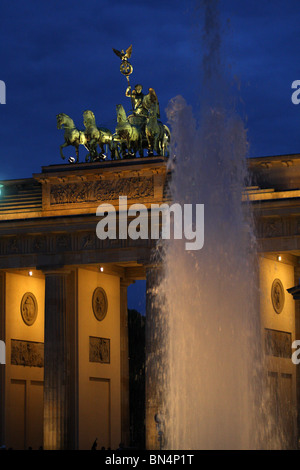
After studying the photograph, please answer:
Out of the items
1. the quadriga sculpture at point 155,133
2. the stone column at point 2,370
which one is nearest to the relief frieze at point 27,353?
the stone column at point 2,370

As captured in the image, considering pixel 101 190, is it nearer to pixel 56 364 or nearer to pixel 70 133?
pixel 70 133

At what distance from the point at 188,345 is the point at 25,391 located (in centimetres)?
2336

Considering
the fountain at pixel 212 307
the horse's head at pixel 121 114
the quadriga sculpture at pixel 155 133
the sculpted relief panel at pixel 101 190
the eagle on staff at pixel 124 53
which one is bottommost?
the fountain at pixel 212 307

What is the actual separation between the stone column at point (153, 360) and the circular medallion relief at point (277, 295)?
487 cm

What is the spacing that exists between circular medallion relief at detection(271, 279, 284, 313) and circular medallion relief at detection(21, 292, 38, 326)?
12.0 m

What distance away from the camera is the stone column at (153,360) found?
4628 cm

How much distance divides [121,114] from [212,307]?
19.5 metres

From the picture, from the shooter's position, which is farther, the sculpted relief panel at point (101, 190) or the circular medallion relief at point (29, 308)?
the circular medallion relief at point (29, 308)

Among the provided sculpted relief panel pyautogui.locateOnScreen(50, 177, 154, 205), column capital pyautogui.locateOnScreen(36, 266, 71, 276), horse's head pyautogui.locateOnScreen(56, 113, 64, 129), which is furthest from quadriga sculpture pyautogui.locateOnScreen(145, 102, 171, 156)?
column capital pyautogui.locateOnScreen(36, 266, 71, 276)

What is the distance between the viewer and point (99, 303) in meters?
52.1

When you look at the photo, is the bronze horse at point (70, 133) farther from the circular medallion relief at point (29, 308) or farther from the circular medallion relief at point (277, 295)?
the circular medallion relief at point (277, 295)

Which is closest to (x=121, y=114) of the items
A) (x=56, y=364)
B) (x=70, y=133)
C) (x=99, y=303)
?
(x=70, y=133)

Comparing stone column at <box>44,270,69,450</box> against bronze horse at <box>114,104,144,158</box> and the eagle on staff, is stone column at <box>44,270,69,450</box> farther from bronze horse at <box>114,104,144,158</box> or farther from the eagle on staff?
→ the eagle on staff
